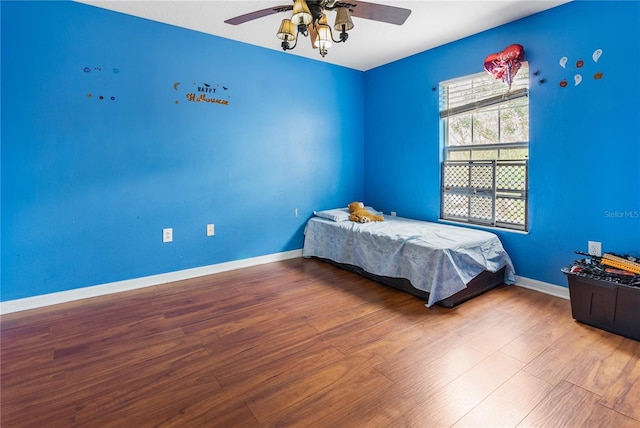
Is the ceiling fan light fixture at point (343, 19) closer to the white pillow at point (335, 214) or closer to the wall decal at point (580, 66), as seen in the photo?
the wall decal at point (580, 66)

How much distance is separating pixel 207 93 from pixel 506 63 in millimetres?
2836

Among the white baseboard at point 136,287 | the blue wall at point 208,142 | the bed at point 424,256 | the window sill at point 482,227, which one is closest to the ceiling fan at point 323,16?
the blue wall at point 208,142

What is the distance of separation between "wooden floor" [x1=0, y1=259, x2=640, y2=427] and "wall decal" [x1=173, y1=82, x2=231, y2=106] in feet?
6.32

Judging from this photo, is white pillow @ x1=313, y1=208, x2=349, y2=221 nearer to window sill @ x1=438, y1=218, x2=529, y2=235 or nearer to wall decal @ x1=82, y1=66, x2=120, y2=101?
window sill @ x1=438, y1=218, x2=529, y2=235

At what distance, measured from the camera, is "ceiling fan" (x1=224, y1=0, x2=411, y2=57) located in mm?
1789

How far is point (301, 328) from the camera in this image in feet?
7.61

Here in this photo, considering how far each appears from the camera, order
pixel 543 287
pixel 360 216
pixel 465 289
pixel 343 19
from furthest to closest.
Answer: pixel 360 216, pixel 543 287, pixel 465 289, pixel 343 19

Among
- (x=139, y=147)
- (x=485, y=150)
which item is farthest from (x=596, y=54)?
(x=139, y=147)

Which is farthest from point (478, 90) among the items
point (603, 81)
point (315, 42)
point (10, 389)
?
point (10, 389)

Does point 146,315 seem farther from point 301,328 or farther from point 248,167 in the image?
point 248,167

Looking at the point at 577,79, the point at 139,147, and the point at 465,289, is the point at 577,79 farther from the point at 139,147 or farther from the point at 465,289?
the point at 139,147

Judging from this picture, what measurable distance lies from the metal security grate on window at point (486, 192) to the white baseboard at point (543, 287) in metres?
0.48

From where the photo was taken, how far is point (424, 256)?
2746 mm

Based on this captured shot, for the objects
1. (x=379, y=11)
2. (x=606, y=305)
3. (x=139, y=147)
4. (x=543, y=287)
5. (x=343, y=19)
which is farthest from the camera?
(x=139, y=147)
